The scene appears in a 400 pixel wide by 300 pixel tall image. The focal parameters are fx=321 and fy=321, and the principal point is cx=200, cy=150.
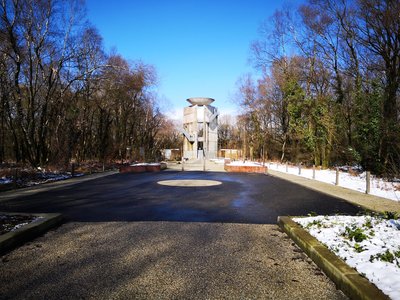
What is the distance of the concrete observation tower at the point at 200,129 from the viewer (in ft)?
177

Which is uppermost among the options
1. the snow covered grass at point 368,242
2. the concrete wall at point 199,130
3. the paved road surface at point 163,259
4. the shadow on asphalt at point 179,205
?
the concrete wall at point 199,130

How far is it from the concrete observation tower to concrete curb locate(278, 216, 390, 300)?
48347mm

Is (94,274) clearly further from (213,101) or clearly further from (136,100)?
(213,101)

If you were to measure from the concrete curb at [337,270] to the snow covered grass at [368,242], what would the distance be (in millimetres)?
101

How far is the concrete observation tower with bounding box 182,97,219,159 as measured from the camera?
5403 cm

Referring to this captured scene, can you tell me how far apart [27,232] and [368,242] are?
218 inches

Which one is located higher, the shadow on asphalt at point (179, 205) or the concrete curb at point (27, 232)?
the concrete curb at point (27, 232)

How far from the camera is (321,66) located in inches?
1160

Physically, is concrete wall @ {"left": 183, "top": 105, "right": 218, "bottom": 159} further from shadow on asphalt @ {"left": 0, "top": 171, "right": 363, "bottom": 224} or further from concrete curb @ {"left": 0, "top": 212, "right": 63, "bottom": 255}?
concrete curb @ {"left": 0, "top": 212, "right": 63, "bottom": 255}

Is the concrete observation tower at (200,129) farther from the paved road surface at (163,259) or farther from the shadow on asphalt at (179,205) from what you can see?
the paved road surface at (163,259)

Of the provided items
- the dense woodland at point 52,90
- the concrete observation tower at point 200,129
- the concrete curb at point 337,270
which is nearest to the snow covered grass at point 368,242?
the concrete curb at point 337,270

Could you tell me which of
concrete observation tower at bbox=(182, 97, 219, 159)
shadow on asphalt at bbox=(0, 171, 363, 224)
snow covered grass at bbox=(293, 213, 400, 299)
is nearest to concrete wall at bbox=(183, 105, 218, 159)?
concrete observation tower at bbox=(182, 97, 219, 159)

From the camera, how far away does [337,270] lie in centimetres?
383

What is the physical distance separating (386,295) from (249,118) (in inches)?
1738
